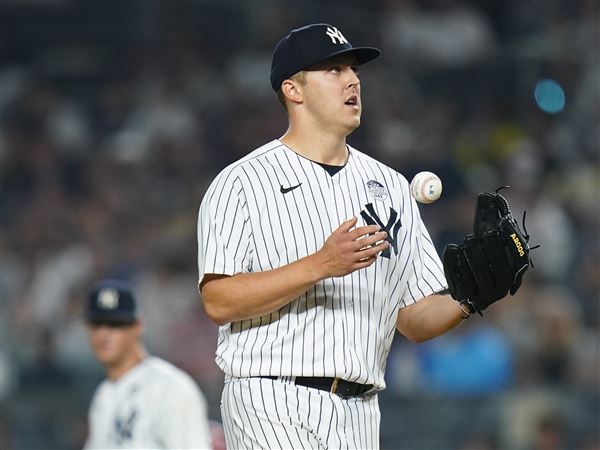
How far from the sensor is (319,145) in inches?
142

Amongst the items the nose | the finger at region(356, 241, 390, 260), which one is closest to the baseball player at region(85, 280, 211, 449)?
the nose

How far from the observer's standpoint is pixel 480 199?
11.6 ft

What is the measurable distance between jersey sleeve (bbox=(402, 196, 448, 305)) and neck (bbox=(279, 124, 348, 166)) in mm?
305

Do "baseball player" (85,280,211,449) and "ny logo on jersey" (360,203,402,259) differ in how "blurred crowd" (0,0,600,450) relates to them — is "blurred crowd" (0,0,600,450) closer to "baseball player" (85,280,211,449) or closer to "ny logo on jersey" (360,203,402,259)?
"baseball player" (85,280,211,449)

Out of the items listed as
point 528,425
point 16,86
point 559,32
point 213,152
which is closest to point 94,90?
point 16,86

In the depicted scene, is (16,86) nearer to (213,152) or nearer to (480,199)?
(213,152)

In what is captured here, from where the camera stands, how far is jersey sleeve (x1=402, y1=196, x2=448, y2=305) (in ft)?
12.3

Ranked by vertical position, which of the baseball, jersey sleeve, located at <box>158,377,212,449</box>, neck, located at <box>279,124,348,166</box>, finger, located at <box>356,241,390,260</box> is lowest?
jersey sleeve, located at <box>158,377,212,449</box>

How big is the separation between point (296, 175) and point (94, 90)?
7.29 meters

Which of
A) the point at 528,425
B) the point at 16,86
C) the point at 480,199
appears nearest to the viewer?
the point at 480,199

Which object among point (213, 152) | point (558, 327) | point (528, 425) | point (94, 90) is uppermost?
point (94, 90)

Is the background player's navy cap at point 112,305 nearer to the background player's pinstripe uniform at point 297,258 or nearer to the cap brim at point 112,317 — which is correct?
the cap brim at point 112,317

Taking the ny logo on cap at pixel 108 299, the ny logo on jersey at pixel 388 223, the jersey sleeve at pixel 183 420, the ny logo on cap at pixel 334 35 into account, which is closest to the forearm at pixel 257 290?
the ny logo on jersey at pixel 388 223

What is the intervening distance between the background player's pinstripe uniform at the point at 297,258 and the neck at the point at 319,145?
3 cm
